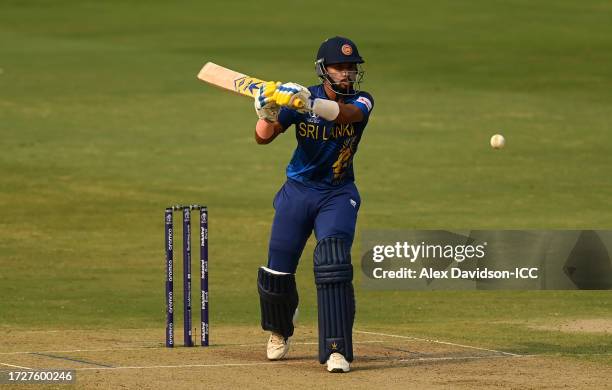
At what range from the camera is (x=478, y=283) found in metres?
15.6

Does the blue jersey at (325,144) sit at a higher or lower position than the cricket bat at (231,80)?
lower

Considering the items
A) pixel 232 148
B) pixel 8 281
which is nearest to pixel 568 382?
pixel 8 281

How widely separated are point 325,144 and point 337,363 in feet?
5.04

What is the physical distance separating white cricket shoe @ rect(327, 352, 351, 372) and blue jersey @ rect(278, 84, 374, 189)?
1213 mm

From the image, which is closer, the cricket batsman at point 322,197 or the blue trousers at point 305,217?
the cricket batsman at point 322,197

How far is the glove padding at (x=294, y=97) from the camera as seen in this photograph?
9719 mm

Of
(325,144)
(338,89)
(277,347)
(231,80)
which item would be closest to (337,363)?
(277,347)

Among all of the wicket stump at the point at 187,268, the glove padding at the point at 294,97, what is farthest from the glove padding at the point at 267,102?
the wicket stump at the point at 187,268

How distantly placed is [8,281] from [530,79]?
18622 millimetres

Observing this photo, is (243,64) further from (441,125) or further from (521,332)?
(521,332)

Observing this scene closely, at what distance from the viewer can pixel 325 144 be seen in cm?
1022

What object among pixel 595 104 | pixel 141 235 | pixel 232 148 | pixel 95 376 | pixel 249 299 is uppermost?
pixel 595 104

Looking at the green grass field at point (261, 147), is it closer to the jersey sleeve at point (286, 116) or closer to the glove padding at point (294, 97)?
the jersey sleeve at point (286, 116)

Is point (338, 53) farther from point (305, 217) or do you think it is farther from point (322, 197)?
point (305, 217)
